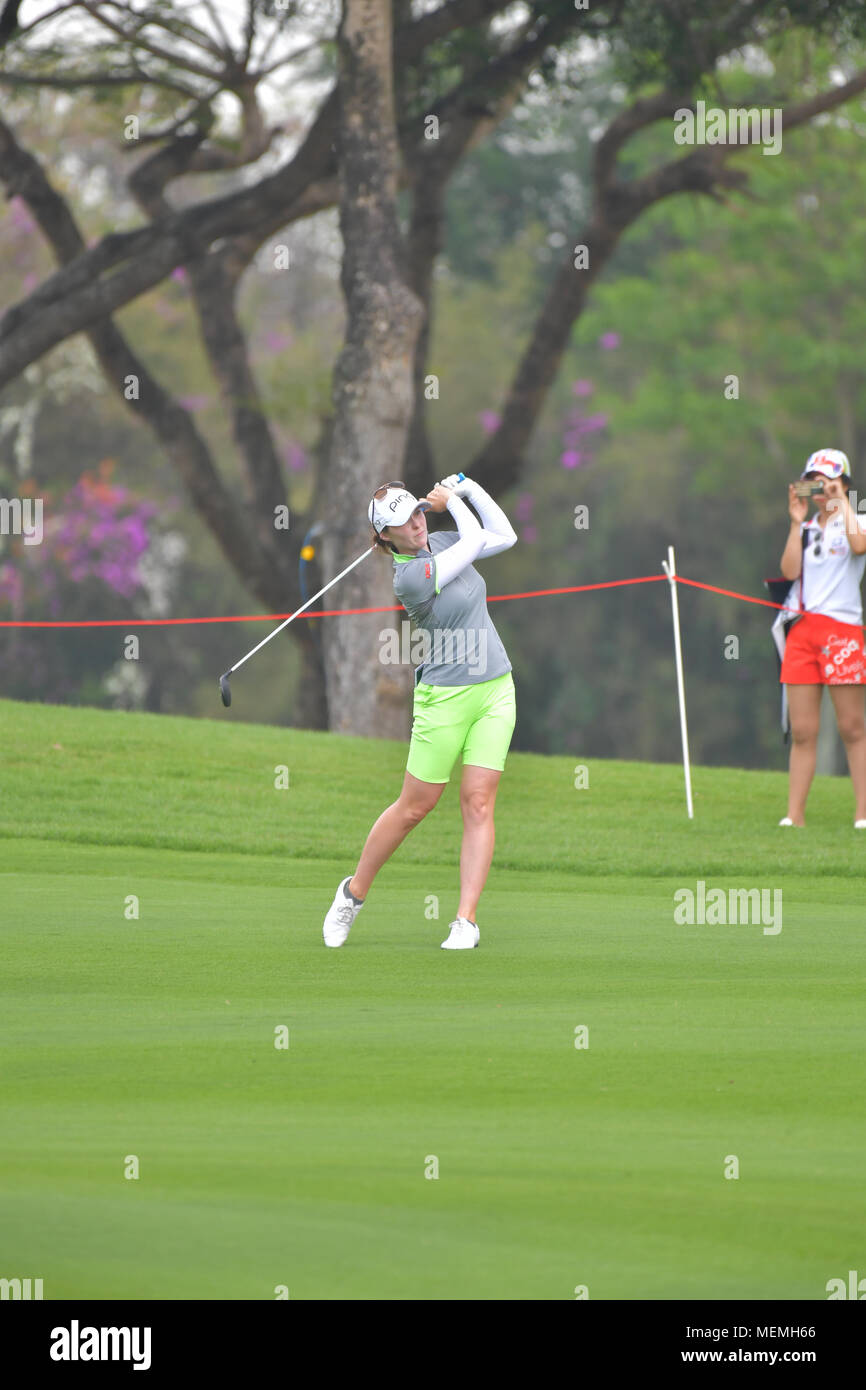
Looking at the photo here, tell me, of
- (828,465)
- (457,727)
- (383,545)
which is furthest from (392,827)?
(828,465)

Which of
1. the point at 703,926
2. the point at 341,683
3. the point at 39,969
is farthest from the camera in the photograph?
the point at 341,683

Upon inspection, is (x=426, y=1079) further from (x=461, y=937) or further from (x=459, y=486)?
(x=459, y=486)

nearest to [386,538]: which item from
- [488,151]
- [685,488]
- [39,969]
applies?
[39,969]

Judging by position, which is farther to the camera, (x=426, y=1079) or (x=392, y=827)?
(x=392, y=827)

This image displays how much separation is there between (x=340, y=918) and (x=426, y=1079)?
8.97ft

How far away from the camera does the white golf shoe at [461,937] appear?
8.91 metres

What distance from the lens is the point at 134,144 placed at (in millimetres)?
24797

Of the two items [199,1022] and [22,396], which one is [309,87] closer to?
[22,396]

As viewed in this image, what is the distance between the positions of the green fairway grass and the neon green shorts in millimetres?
864

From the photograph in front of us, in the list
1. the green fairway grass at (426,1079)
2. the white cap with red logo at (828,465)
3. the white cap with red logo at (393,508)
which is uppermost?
the white cap with red logo at (828,465)

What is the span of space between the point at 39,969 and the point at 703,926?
3.35m

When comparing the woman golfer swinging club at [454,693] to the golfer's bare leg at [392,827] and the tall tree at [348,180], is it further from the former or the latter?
the tall tree at [348,180]

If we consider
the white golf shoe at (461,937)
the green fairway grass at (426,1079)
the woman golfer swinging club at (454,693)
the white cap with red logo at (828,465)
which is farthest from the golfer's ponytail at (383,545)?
the white cap with red logo at (828,465)

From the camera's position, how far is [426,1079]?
20.7ft
